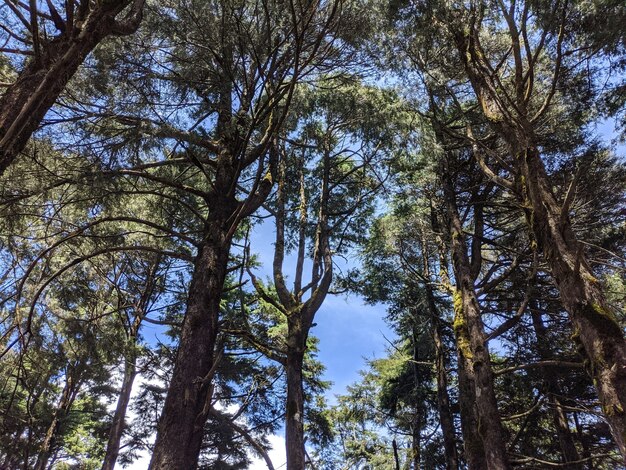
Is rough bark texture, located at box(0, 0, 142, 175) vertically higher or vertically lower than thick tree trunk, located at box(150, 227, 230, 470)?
higher

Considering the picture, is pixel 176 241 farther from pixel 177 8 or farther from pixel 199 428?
pixel 199 428

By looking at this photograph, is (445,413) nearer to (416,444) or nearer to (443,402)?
(443,402)

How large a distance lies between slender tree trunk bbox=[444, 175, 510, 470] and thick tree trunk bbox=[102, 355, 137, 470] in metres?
7.87

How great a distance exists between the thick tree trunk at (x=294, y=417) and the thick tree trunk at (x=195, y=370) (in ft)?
8.49

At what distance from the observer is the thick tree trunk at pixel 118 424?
11.1 m

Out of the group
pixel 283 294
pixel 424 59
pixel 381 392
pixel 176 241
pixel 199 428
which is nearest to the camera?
pixel 199 428

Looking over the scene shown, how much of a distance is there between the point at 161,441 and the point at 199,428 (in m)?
0.43

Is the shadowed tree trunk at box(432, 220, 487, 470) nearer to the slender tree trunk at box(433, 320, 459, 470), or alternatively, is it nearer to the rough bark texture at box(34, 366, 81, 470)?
the slender tree trunk at box(433, 320, 459, 470)

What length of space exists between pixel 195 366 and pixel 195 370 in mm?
44

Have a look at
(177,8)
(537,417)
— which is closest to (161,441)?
(177,8)

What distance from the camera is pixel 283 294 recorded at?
8.23m

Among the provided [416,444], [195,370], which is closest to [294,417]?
[195,370]

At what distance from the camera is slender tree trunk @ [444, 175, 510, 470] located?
21.6ft

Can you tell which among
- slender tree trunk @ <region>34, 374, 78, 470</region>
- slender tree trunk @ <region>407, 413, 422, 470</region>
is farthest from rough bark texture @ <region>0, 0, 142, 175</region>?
slender tree trunk @ <region>407, 413, 422, 470</region>
